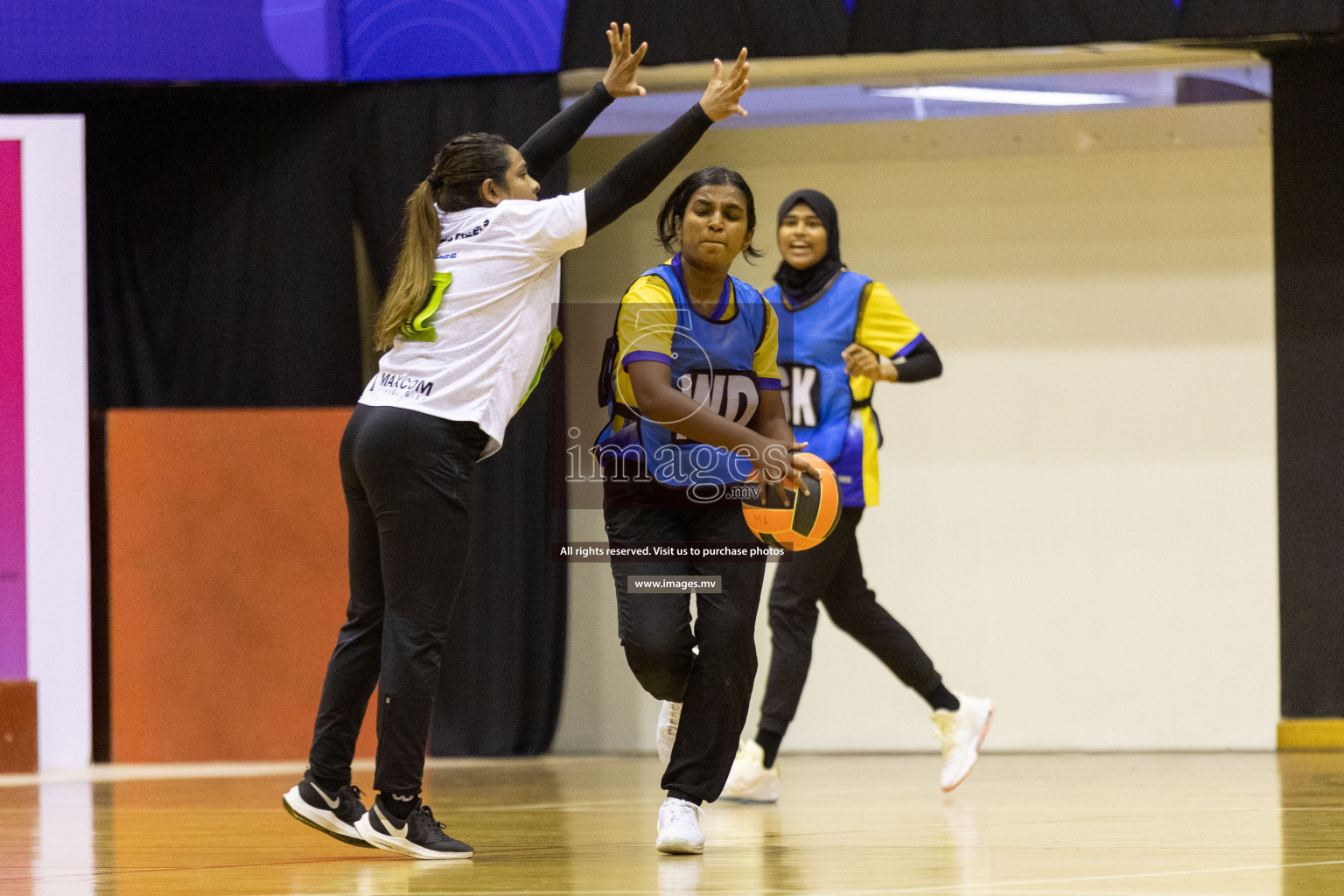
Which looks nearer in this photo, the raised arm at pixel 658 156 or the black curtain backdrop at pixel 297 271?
the raised arm at pixel 658 156

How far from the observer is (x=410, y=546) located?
2746 millimetres

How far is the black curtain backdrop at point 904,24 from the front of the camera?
4.62 meters

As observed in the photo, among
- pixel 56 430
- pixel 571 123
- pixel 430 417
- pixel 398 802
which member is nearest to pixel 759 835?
pixel 398 802

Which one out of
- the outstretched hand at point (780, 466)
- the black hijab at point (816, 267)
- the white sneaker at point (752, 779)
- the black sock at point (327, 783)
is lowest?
the white sneaker at point (752, 779)

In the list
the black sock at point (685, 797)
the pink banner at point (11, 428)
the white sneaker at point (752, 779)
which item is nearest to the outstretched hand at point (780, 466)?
the black sock at point (685, 797)

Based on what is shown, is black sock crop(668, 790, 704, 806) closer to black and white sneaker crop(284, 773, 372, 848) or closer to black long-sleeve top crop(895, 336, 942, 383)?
black and white sneaker crop(284, 773, 372, 848)

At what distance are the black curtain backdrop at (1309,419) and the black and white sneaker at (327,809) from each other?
139 inches

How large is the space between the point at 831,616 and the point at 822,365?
0.67 metres

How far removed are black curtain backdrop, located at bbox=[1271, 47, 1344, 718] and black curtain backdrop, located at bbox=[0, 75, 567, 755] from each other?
2449mm

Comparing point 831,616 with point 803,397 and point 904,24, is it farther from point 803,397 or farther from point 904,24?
point 904,24

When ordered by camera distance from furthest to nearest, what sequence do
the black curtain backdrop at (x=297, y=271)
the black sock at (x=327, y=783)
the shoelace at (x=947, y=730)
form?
the black curtain backdrop at (x=297, y=271) → the shoelace at (x=947, y=730) → the black sock at (x=327, y=783)

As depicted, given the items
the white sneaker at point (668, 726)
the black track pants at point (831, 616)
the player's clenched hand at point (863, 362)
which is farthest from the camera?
the black track pants at point (831, 616)

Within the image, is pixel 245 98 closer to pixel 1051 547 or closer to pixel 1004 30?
pixel 1004 30

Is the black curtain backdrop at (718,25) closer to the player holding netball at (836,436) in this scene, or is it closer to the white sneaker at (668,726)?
the player holding netball at (836,436)
